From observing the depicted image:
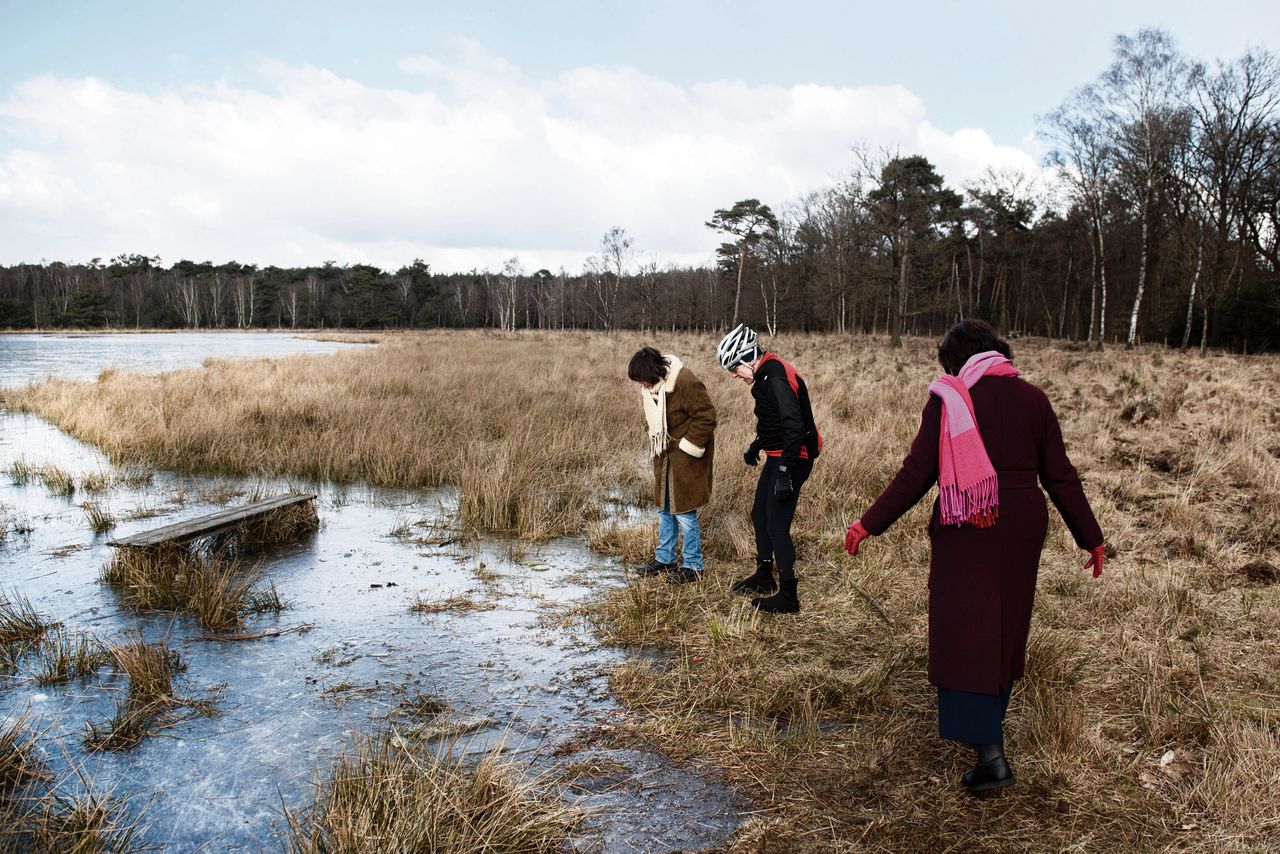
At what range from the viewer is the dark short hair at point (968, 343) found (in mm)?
2863

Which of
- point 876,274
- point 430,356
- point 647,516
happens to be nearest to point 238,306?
point 430,356

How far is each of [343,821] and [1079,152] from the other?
3206 centimetres

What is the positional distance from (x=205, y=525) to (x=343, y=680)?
108 inches

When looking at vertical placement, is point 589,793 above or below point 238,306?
below

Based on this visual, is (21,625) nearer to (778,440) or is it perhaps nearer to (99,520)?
(99,520)

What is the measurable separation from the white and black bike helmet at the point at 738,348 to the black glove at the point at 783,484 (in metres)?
0.71

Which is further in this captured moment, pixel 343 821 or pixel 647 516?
pixel 647 516

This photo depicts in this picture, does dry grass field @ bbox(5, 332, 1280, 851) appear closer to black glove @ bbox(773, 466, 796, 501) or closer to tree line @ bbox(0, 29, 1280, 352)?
black glove @ bbox(773, 466, 796, 501)

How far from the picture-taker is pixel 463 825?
254cm

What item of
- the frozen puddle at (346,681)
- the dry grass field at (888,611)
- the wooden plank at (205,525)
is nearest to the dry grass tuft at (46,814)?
the frozen puddle at (346,681)

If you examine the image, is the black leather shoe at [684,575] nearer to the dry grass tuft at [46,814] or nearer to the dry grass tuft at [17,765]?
the dry grass tuft at [46,814]

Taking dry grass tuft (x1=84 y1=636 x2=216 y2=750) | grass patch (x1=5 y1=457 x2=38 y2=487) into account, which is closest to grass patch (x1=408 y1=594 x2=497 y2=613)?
dry grass tuft (x1=84 y1=636 x2=216 y2=750)

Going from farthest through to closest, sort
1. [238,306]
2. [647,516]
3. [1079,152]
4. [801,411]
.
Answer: [238,306], [1079,152], [647,516], [801,411]

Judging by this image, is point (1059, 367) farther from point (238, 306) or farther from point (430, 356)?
point (238, 306)
